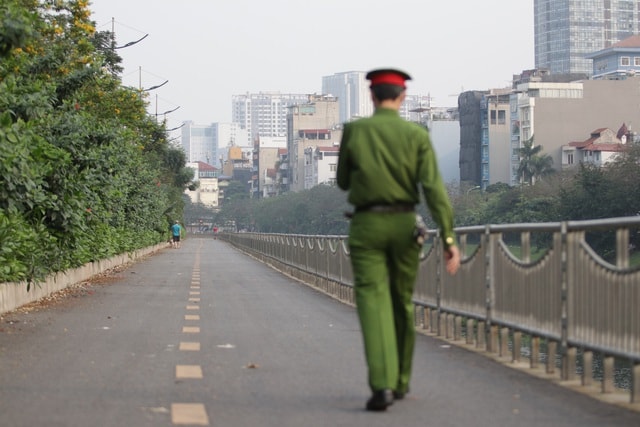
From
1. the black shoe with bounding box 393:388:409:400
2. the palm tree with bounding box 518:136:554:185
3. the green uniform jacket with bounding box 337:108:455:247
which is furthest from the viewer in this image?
the palm tree with bounding box 518:136:554:185

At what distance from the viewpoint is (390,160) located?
8703mm

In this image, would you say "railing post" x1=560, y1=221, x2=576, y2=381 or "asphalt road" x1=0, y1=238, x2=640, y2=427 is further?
"railing post" x1=560, y1=221, x2=576, y2=381

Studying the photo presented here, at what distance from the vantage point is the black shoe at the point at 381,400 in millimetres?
8555

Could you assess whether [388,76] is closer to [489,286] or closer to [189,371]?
[189,371]

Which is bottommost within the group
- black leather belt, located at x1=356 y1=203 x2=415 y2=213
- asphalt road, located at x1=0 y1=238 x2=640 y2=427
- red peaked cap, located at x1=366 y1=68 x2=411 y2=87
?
asphalt road, located at x1=0 y1=238 x2=640 y2=427

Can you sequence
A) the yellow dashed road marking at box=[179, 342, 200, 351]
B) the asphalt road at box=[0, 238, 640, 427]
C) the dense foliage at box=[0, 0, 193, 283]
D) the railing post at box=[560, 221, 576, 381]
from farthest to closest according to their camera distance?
the dense foliage at box=[0, 0, 193, 283], the yellow dashed road marking at box=[179, 342, 200, 351], the railing post at box=[560, 221, 576, 381], the asphalt road at box=[0, 238, 640, 427]

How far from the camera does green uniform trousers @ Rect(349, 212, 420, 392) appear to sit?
8531mm

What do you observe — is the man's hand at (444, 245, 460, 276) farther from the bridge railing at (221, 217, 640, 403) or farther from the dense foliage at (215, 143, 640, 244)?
the dense foliage at (215, 143, 640, 244)

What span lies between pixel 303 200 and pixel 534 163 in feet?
135

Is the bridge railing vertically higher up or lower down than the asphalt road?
higher up

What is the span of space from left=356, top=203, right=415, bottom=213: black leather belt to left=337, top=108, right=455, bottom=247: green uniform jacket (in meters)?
0.03

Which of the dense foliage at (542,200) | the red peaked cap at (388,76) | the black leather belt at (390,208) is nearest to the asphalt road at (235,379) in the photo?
the black leather belt at (390,208)

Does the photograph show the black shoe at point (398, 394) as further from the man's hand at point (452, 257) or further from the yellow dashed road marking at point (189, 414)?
the yellow dashed road marking at point (189, 414)

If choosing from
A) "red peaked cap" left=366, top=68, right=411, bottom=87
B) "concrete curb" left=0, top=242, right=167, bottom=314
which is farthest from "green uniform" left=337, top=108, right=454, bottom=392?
"concrete curb" left=0, top=242, right=167, bottom=314
